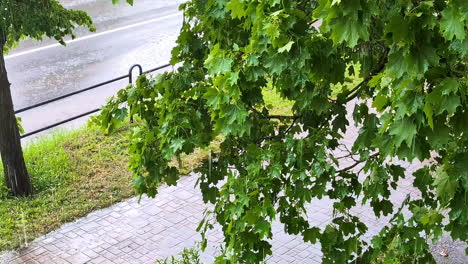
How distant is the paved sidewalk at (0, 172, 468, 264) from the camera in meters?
8.13

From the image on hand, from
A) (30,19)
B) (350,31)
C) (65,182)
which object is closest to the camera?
(350,31)

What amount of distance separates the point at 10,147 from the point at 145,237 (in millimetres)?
2369

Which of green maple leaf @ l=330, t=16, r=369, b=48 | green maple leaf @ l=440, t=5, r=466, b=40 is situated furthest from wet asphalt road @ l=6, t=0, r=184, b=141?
green maple leaf @ l=440, t=5, r=466, b=40

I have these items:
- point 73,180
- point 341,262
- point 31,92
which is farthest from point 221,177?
point 31,92

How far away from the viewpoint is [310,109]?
4.47m

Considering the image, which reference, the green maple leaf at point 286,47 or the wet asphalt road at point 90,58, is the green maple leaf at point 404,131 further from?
the wet asphalt road at point 90,58

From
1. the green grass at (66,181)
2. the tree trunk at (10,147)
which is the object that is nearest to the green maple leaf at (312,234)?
the green grass at (66,181)

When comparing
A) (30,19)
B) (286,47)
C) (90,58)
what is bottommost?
(90,58)

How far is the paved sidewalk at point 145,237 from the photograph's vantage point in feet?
26.7

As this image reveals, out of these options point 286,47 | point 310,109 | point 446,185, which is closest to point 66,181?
point 310,109

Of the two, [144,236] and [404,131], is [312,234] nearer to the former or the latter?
[404,131]

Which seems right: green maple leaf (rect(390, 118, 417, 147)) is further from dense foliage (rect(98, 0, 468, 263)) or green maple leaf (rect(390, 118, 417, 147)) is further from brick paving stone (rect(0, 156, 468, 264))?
brick paving stone (rect(0, 156, 468, 264))

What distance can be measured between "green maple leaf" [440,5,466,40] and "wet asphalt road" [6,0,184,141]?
10070mm

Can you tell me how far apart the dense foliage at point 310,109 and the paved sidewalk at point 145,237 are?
3.19 m
